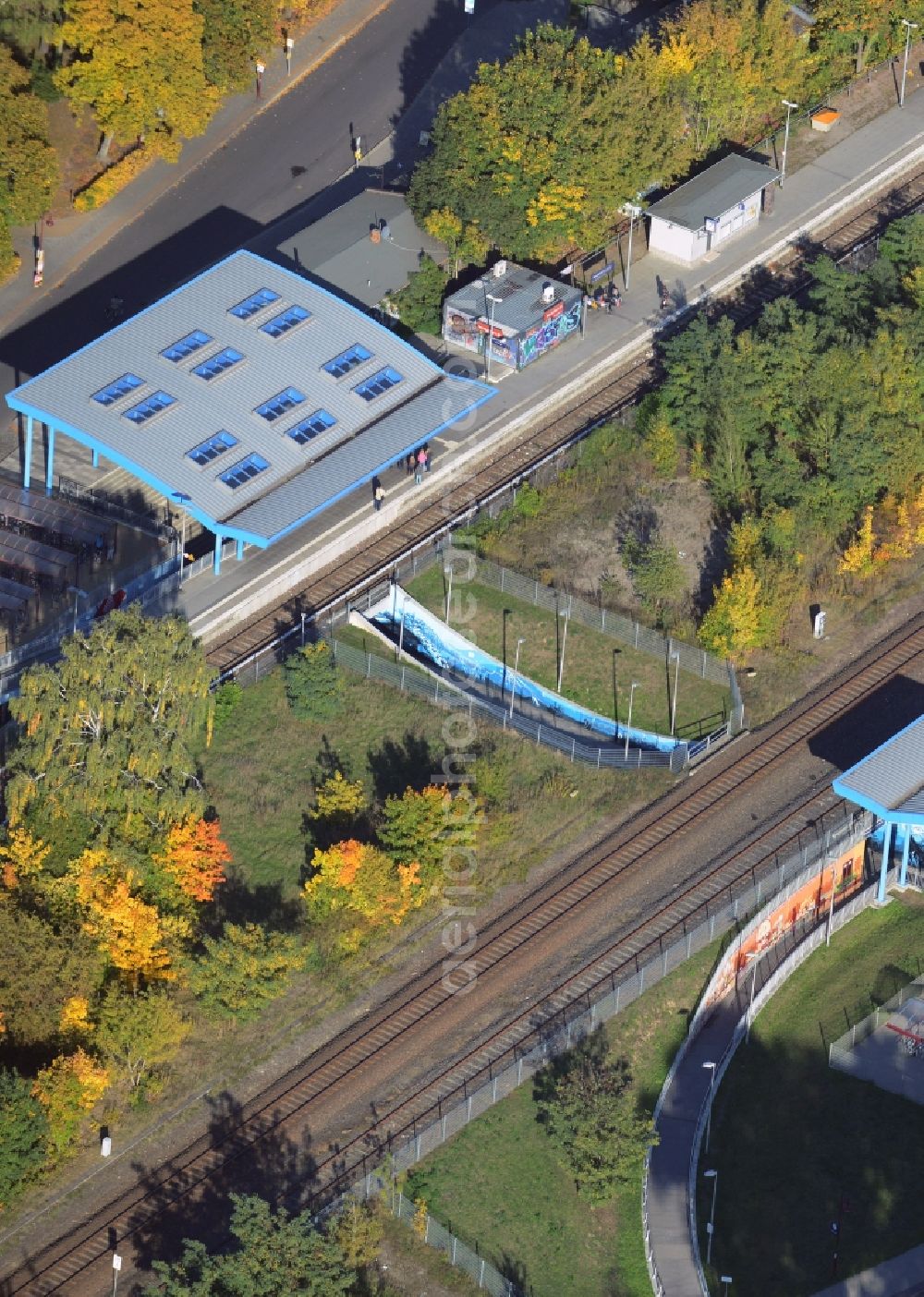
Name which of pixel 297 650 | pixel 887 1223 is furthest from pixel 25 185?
pixel 887 1223

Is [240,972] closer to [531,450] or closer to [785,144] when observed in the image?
[531,450]

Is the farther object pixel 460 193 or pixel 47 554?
pixel 460 193

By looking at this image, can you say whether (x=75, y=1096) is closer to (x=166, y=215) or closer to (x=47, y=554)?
(x=47, y=554)

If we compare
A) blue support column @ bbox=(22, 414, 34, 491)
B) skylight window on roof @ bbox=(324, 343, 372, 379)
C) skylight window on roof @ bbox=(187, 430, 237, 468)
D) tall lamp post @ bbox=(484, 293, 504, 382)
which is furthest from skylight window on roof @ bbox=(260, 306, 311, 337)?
blue support column @ bbox=(22, 414, 34, 491)

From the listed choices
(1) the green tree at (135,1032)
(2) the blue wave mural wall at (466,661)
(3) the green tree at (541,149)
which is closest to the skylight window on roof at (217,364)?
(2) the blue wave mural wall at (466,661)

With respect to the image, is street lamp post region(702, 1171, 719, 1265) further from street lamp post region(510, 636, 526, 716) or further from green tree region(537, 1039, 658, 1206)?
street lamp post region(510, 636, 526, 716)

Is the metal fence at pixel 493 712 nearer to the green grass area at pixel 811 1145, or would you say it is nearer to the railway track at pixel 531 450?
the railway track at pixel 531 450
